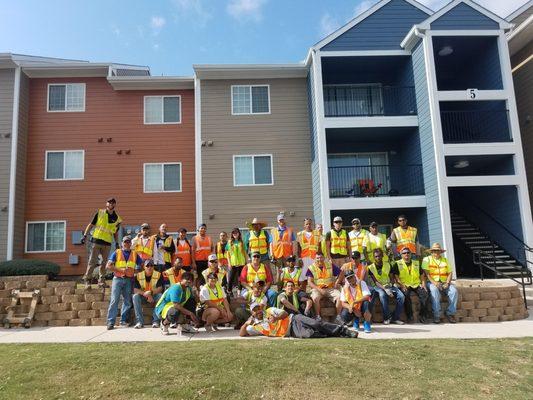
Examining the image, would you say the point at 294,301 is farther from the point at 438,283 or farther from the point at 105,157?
the point at 105,157

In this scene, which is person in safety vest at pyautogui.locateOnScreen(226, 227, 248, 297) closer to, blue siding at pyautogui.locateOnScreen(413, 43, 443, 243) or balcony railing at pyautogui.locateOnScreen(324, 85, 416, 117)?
blue siding at pyautogui.locateOnScreen(413, 43, 443, 243)

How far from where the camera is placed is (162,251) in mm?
10109

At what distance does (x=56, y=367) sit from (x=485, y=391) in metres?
5.52

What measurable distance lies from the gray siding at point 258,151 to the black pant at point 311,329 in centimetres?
865

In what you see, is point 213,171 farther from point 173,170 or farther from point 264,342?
point 264,342

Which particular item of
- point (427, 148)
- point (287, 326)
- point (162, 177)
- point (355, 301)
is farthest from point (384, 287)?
point (162, 177)

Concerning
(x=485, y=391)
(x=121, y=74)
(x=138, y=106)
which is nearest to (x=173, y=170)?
(x=138, y=106)

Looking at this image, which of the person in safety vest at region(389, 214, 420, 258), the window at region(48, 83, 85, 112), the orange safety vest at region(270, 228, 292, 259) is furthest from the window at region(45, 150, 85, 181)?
the person in safety vest at region(389, 214, 420, 258)

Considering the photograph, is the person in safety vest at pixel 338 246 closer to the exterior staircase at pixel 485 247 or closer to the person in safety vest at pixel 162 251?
the person in safety vest at pixel 162 251

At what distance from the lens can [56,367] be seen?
5.88 meters

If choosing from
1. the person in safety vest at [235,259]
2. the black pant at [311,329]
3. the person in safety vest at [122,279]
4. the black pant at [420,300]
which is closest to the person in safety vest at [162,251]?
the person in safety vest at [122,279]

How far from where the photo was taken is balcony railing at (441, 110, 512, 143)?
16.0 meters

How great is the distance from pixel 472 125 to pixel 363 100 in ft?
14.5

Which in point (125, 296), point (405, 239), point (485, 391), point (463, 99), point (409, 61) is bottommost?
point (485, 391)
